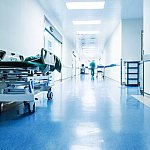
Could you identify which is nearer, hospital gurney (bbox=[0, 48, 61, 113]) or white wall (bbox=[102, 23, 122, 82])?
hospital gurney (bbox=[0, 48, 61, 113])

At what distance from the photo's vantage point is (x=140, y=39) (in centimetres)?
885

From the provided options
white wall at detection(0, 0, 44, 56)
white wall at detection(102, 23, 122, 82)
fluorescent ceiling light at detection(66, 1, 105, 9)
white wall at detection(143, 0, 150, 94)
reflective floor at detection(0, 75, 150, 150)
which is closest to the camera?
reflective floor at detection(0, 75, 150, 150)

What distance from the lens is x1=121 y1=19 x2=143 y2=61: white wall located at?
889 centimetres

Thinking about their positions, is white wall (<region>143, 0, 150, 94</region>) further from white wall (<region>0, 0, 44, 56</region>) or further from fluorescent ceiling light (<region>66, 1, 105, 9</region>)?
white wall (<region>0, 0, 44, 56</region>)

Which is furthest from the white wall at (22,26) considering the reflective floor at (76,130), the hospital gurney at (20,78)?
the reflective floor at (76,130)

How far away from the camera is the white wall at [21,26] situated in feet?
13.4

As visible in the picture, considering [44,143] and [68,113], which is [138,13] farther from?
[44,143]

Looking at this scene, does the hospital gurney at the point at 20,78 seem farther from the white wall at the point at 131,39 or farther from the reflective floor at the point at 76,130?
the white wall at the point at 131,39

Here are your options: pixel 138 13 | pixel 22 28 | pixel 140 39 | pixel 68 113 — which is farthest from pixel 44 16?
pixel 68 113

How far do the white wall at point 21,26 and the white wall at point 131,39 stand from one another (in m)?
3.76

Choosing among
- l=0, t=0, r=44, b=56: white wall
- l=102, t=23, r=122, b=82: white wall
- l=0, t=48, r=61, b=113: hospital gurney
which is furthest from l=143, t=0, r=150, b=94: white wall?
l=102, t=23, r=122, b=82: white wall

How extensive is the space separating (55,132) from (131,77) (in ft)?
22.7

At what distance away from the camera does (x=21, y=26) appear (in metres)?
5.08

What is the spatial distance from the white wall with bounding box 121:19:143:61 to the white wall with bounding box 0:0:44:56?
376 centimetres
